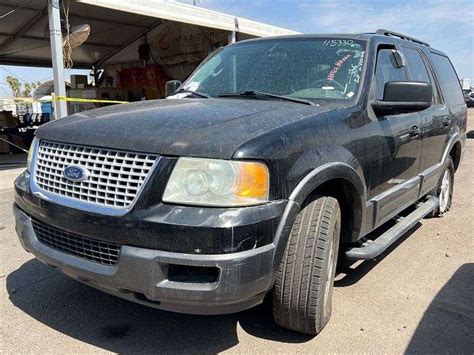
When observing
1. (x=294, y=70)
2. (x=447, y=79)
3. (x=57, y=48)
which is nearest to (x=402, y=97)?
(x=294, y=70)

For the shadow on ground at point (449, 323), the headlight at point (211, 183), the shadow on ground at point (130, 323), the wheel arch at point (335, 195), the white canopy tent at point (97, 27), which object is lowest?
the shadow on ground at point (449, 323)

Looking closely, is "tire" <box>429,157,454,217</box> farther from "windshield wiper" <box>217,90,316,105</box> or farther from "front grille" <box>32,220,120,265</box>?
"front grille" <box>32,220,120,265</box>

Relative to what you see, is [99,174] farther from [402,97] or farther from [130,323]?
[402,97]

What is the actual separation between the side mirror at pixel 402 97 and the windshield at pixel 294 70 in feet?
0.73

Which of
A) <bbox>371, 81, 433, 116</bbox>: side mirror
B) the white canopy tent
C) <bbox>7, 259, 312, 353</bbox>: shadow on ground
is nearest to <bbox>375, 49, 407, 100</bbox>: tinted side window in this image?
<bbox>371, 81, 433, 116</bbox>: side mirror

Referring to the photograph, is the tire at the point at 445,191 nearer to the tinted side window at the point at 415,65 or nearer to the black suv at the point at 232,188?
the tinted side window at the point at 415,65

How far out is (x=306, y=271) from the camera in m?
2.61

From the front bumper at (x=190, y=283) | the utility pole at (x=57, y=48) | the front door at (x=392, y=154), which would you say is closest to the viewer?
the front bumper at (x=190, y=283)

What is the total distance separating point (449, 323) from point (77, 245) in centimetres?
243

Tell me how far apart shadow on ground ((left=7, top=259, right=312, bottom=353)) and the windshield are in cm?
163

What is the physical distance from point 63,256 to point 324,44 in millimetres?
2568

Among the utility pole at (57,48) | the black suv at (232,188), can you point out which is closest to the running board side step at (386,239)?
the black suv at (232,188)

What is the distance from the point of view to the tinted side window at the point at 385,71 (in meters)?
3.67

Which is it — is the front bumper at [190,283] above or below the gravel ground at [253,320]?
above
